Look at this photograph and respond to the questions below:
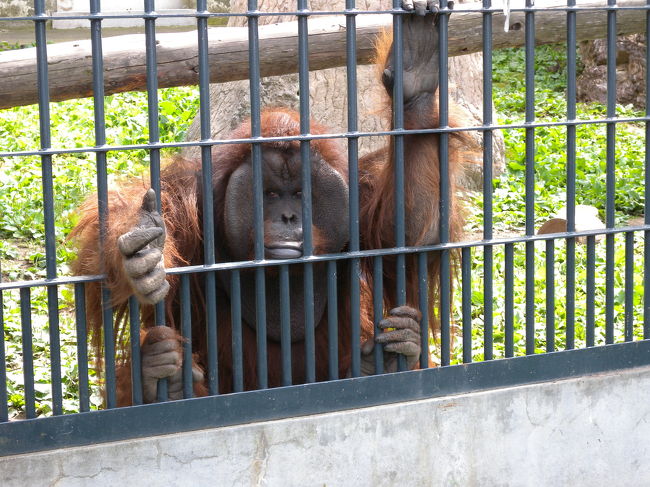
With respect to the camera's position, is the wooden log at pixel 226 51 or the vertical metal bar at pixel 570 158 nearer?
the vertical metal bar at pixel 570 158

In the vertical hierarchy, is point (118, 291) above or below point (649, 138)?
below

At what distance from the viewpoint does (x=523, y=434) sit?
9.48 ft

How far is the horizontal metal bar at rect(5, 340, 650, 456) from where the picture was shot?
2422mm

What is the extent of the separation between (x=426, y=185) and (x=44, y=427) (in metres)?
1.34

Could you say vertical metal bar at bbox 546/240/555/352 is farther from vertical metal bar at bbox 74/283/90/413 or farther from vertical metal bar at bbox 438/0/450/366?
vertical metal bar at bbox 74/283/90/413

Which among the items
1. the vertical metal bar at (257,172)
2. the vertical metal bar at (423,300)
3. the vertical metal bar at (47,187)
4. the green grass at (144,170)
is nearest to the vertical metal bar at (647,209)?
the green grass at (144,170)

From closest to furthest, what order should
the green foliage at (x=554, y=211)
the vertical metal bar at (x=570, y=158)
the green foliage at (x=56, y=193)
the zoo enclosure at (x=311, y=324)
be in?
the zoo enclosure at (x=311, y=324) < the vertical metal bar at (x=570, y=158) < the green foliage at (x=56, y=193) < the green foliage at (x=554, y=211)

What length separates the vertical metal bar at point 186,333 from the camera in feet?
8.50

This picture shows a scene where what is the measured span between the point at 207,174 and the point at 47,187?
404mm

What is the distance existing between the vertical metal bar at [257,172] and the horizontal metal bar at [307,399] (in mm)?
108

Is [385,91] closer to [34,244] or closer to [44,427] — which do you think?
[44,427]

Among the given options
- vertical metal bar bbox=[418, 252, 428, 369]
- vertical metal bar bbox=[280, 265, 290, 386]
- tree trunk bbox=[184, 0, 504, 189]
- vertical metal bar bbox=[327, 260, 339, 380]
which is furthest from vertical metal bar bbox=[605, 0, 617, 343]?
tree trunk bbox=[184, 0, 504, 189]

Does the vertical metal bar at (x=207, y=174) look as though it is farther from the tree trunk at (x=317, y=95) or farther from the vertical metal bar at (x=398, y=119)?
the tree trunk at (x=317, y=95)

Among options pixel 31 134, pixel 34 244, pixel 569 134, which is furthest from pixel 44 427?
pixel 31 134
